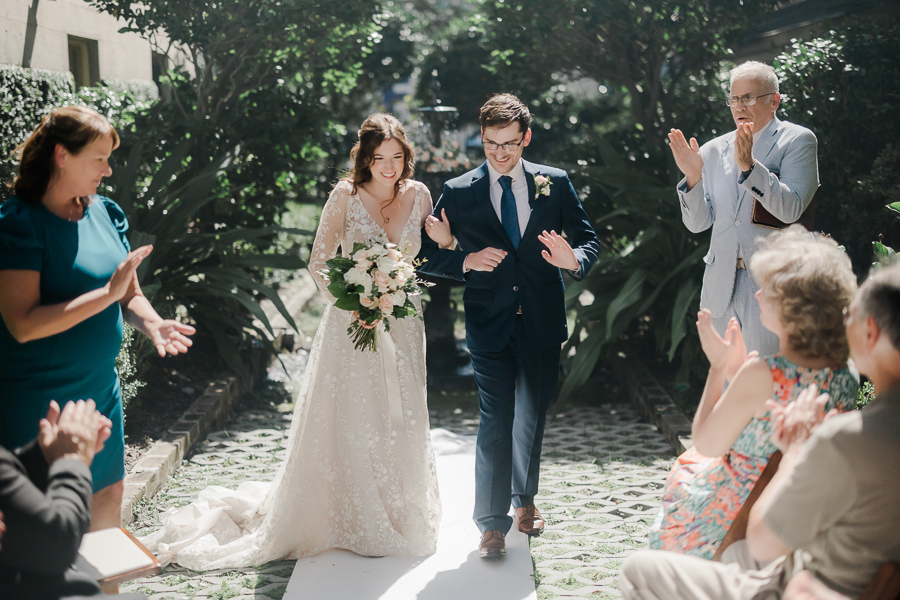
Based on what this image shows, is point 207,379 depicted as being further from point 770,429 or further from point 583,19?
point 770,429

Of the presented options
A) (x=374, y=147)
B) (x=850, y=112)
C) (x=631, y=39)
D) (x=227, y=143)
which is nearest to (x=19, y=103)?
(x=227, y=143)

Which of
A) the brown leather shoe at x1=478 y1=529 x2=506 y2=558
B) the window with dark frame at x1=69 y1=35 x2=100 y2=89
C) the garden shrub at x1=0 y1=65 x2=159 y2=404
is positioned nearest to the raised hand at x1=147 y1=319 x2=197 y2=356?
the brown leather shoe at x1=478 y1=529 x2=506 y2=558

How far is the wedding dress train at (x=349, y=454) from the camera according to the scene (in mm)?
3861

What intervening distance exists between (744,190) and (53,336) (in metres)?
2.83

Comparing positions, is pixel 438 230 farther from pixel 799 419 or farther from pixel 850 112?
pixel 850 112

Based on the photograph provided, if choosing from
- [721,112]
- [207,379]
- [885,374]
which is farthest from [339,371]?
[721,112]

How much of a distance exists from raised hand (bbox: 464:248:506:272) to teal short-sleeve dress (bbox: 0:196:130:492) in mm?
1483

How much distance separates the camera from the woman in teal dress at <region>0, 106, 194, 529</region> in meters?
2.57

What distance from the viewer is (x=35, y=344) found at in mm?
2641

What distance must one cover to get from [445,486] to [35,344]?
2.74m

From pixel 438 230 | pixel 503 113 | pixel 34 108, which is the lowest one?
pixel 438 230

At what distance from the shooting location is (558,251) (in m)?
3.59

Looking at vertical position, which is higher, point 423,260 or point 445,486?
point 423,260

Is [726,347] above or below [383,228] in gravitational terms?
below
